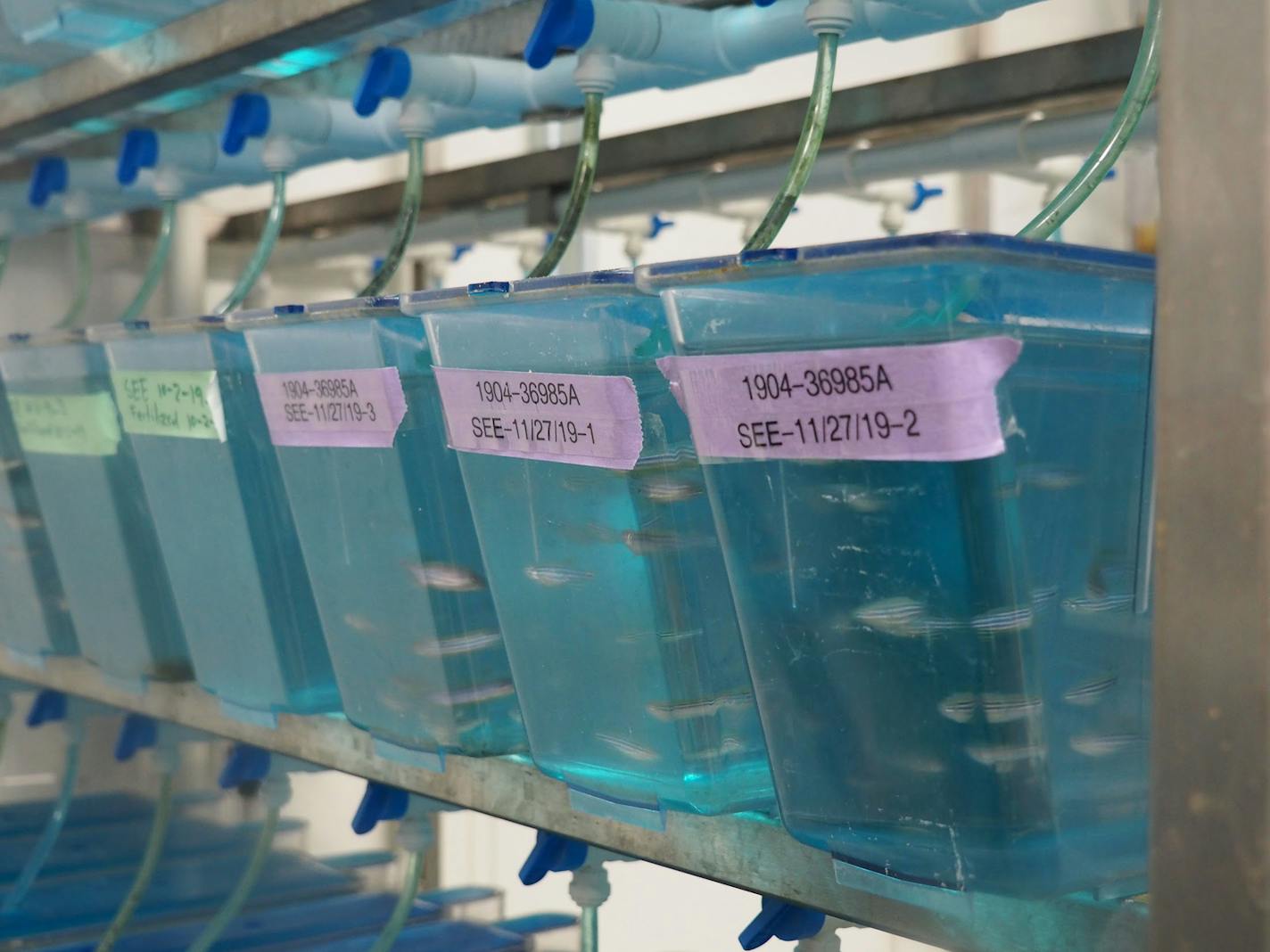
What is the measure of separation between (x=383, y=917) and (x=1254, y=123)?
154 centimetres

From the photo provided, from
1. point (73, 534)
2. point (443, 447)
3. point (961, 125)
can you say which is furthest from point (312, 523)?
point (961, 125)

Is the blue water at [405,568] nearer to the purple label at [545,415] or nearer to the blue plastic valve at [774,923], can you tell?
the purple label at [545,415]

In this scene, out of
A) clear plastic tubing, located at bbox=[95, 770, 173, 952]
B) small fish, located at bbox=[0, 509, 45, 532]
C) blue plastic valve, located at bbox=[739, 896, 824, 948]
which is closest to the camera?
blue plastic valve, located at bbox=[739, 896, 824, 948]

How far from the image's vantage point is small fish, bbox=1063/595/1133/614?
61 cm

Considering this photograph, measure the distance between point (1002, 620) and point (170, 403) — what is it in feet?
2.39

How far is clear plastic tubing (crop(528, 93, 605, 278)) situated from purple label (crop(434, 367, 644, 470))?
0.52 ft

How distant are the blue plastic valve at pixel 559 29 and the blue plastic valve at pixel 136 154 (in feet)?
2.17

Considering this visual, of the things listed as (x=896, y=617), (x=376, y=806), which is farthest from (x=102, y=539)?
(x=896, y=617)

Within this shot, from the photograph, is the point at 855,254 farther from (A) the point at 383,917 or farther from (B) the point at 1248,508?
(A) the point at 383,917

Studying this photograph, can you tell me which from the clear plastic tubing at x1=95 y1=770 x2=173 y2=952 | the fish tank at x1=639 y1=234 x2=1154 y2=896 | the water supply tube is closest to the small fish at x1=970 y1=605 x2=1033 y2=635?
the fish tank at x1=639 y1=234 x2=1154 y2=896

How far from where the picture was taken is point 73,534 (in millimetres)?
1303

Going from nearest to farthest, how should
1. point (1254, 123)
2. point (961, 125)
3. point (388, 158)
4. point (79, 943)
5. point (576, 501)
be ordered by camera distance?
point (1254, 123) < point (576, 501) < point (961, 125) < point (79, 943) < point (388, 158)

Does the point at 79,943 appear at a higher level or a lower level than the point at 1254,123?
lower

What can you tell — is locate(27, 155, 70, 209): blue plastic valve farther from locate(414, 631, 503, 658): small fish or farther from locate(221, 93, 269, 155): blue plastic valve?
locate(414, 631, 503, 658): small fish
